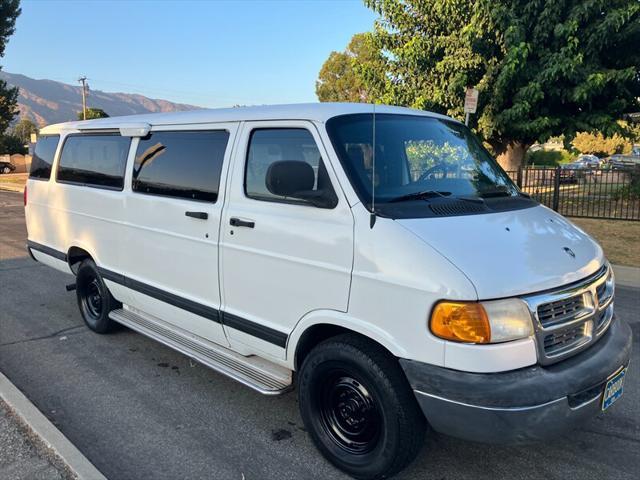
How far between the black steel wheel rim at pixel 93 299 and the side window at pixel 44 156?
141 centimetres

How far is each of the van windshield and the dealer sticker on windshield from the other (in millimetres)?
1238

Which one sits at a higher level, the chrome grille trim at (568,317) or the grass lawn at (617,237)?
the chrome grille trim at (568,317)

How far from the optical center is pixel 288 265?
315 centimetres

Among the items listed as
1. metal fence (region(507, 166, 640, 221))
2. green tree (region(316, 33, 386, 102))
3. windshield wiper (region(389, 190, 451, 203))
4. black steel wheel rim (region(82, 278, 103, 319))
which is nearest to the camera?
Result: windshield wiper (region(389, 190, 451, 203))

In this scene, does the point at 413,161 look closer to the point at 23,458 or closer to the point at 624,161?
the point at 23,458

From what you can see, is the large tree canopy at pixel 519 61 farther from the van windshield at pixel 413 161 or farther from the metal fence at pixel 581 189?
the van windshield at pixel 413 161

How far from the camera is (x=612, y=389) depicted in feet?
9.35

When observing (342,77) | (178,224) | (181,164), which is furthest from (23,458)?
(342,77)

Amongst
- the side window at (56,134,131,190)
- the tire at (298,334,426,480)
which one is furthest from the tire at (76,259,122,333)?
the tire at (298,334,426,480)

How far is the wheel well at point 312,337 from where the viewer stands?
308 centimetres

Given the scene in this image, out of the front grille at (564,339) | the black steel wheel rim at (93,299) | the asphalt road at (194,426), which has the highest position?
the front grille at (564,339)

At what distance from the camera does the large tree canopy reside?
11.6 metres

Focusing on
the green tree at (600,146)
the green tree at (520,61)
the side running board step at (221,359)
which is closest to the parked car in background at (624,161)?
the green tree at (520,61)

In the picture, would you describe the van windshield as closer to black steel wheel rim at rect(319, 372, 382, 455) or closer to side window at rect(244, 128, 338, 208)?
side window at rect(244, 128, 338, 208)
